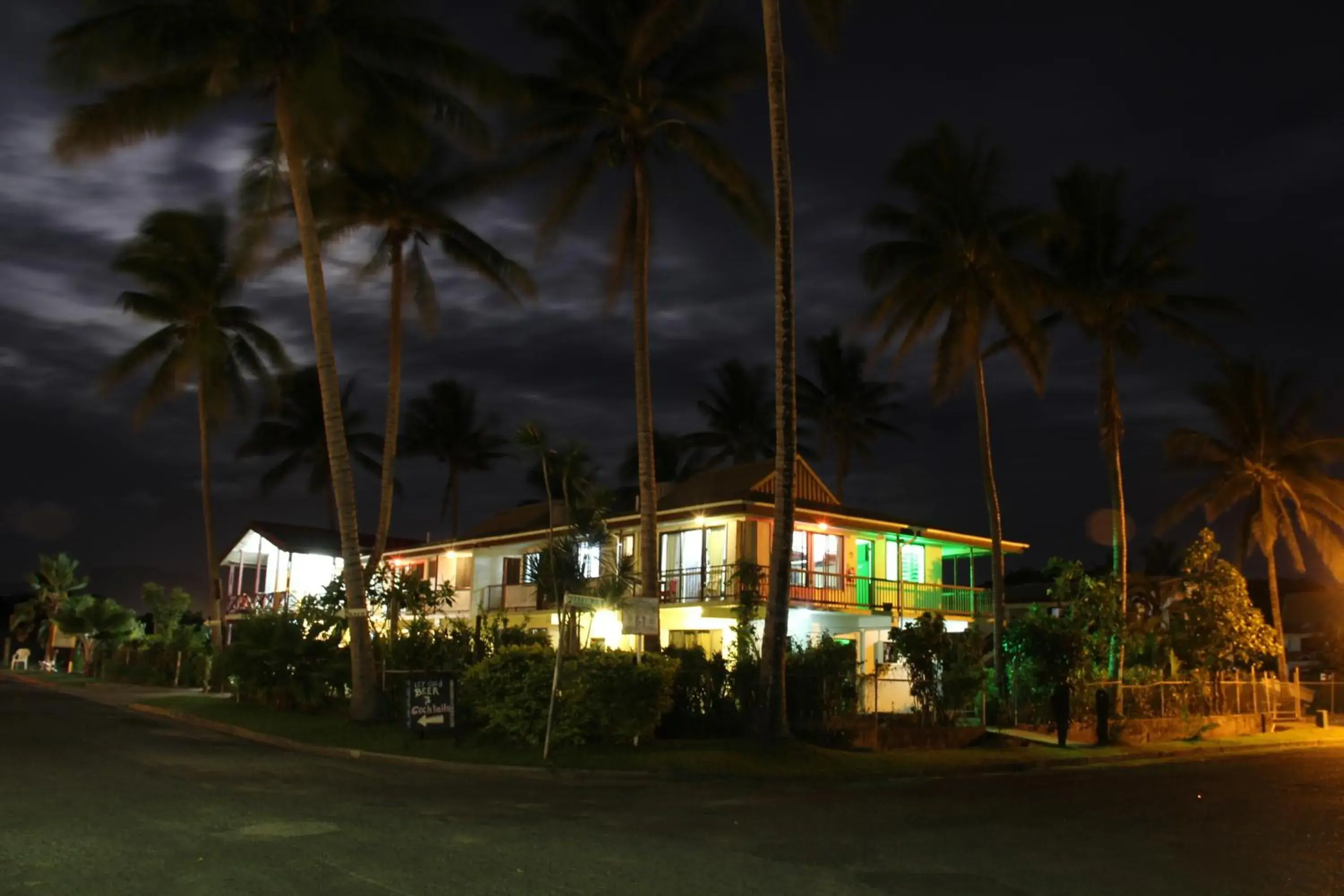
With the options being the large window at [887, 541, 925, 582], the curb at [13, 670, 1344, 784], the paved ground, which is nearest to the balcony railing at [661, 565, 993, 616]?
the large window at [887, 541, 925, 582]

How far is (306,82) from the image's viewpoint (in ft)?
71.9

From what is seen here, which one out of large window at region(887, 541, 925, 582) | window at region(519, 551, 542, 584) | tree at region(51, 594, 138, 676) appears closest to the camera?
window at region(519, 551, 542, 584)

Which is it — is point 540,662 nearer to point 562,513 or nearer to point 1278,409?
point 562,513

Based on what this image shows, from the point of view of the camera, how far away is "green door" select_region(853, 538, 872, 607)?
33.3m

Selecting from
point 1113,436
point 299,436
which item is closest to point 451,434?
point 299,436

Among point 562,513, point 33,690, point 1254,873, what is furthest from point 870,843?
point 33,690

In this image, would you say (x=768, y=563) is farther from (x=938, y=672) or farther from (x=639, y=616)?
(x=639, y=616)

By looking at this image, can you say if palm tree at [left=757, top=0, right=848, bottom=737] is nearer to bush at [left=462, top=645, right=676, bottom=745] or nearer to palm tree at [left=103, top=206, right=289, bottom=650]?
bush at [left=462, top=645, right=676, bottom=745]

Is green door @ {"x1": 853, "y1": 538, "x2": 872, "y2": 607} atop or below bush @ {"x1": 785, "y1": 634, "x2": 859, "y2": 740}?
atop

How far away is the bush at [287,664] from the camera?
26.7 metres

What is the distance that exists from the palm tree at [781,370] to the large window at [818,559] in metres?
11.5

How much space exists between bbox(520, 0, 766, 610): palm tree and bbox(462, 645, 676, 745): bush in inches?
192

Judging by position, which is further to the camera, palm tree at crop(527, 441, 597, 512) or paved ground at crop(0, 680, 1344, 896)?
palm tree at crop(527, 441, 597, 512)

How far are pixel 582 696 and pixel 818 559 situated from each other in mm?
15681
